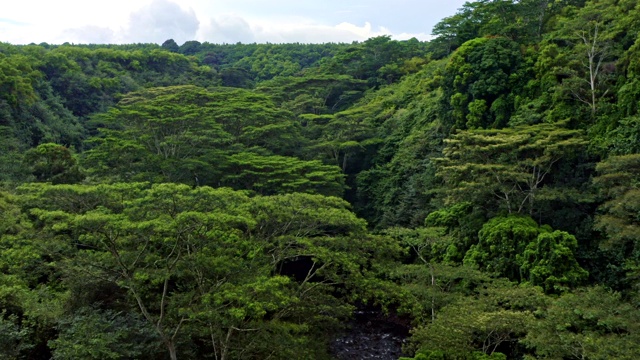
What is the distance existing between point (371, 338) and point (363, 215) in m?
11.0

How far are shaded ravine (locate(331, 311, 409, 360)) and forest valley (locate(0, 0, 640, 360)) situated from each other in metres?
0.65

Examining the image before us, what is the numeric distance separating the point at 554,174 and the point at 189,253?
50.4ft

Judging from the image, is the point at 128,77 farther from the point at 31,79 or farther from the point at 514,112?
the point at 514,112

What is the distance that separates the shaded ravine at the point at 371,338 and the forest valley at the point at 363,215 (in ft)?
2.13

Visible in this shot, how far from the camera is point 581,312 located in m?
11.8

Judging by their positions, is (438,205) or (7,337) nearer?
(7,337)

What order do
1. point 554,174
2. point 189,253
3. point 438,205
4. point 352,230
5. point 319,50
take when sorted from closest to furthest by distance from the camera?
point 189,253 → point 352,230 → point 554,174 → point 438,205 → point 319,50

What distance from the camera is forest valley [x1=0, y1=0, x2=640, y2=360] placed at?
11.9 metres

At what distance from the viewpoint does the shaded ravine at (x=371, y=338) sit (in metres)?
18.1

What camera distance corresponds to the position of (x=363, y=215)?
29609 mm

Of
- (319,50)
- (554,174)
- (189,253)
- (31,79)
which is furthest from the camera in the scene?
(319,50)

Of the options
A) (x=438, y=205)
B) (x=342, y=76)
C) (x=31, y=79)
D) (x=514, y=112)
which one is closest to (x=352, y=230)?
(x=438, y=205)

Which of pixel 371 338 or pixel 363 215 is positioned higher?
pixel 363 215

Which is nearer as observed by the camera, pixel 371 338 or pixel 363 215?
pixel 371 338
